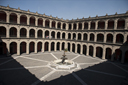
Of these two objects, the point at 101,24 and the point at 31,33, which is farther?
the point at 31,33

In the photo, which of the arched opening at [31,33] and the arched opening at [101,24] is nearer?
the arched opening at [101,24]

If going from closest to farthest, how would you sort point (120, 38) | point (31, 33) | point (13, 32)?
point (120, 38) → point (13, 32) → point (31, 33)

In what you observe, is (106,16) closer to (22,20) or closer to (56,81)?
(56,81)

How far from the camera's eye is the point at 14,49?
3039 centimetres

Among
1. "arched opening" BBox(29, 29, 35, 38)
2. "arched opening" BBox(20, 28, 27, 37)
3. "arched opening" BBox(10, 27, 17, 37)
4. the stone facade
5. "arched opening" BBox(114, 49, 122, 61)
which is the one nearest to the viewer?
the stone facade

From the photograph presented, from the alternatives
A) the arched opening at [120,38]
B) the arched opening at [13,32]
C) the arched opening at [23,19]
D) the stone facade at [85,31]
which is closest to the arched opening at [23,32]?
the stone facade at [85,31]

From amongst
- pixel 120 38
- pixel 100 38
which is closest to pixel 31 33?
pixel 100 38

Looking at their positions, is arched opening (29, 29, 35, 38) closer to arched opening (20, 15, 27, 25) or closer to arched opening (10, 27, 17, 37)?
arched opening (20, 15, 27, 25)

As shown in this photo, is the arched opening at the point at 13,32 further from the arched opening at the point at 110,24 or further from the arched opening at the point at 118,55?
the arched opening at the point at 118,55

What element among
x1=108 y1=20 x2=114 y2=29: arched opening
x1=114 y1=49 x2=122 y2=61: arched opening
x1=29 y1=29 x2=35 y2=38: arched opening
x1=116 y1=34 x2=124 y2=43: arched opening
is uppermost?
x1=108 y1=20 x2=114 y2=29: arched opening

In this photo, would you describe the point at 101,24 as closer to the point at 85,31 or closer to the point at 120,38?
the point at 85,31

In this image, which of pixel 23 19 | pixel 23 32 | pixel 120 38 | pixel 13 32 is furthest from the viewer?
pixel 23 32

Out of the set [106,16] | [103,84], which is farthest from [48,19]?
[103,84]

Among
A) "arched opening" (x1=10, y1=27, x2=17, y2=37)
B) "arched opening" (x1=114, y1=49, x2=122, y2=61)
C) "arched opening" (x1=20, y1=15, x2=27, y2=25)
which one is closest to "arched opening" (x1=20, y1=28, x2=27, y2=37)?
"arched opening" (x1=10, y1=27, x2=17, y2=37)
